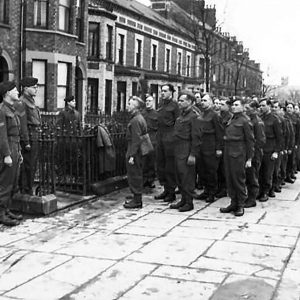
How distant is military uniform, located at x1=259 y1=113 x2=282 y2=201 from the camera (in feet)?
35.4

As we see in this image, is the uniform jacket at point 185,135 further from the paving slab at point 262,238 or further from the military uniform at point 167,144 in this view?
the paving slab at point 262,238

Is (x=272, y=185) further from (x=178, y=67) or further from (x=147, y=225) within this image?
(x=178, y=67)

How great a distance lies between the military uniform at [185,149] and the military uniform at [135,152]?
66 centimetres

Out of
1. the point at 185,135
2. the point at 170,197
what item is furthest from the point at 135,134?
the point at 170,197

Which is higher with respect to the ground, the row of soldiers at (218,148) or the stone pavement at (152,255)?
the row of soldiers at (218,148)

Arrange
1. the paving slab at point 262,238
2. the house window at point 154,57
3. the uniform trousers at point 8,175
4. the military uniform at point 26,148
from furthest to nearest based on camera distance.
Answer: the house window at point 154,57, the military uniform at point 26,148, the uniform trousers at point 8,175, the paving slab at point 262,238

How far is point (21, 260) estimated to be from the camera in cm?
634

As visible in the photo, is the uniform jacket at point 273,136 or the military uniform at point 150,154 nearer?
the uniform jacket at point 273,136

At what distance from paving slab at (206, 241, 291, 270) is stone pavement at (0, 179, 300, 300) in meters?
0.01

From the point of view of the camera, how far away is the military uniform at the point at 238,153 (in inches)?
360

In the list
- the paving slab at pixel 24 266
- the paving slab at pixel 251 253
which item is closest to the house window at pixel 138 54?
the paving slab at pixel 251 253

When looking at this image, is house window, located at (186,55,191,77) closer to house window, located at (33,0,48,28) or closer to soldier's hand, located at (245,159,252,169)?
house window, located at (33,0,48,28)

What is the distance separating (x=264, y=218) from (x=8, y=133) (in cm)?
445

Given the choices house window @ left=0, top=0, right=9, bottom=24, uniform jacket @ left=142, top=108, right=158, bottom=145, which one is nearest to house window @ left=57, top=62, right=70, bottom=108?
house window @ left=0, top=0, right=9, bottom=24
